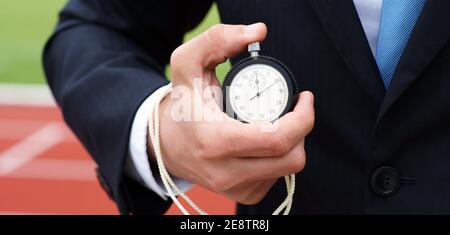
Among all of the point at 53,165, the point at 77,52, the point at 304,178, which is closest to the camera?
the point at 304,178

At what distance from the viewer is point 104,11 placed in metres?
1.59

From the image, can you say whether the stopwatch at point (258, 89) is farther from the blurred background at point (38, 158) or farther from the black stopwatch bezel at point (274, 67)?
the blurred background at point (38, 158)

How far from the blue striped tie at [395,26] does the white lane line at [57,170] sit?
4416mm

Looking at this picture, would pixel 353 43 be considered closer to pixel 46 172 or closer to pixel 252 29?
pixel 252 29

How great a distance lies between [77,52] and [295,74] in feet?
1.69

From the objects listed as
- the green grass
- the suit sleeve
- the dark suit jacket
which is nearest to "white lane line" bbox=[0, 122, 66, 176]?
the green grass

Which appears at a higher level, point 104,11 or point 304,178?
point 104,11

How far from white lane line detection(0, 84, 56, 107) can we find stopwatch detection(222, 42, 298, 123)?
6.06 meters

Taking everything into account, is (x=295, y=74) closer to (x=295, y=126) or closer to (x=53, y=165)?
(x=295, y=126)

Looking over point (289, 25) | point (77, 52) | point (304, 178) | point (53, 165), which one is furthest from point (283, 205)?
point (53, 165)

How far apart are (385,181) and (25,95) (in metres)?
6.50

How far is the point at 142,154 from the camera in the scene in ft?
4.37

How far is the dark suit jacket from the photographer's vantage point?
3.80ft

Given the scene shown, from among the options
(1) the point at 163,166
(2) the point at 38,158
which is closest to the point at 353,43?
(1) the point at 163,166
